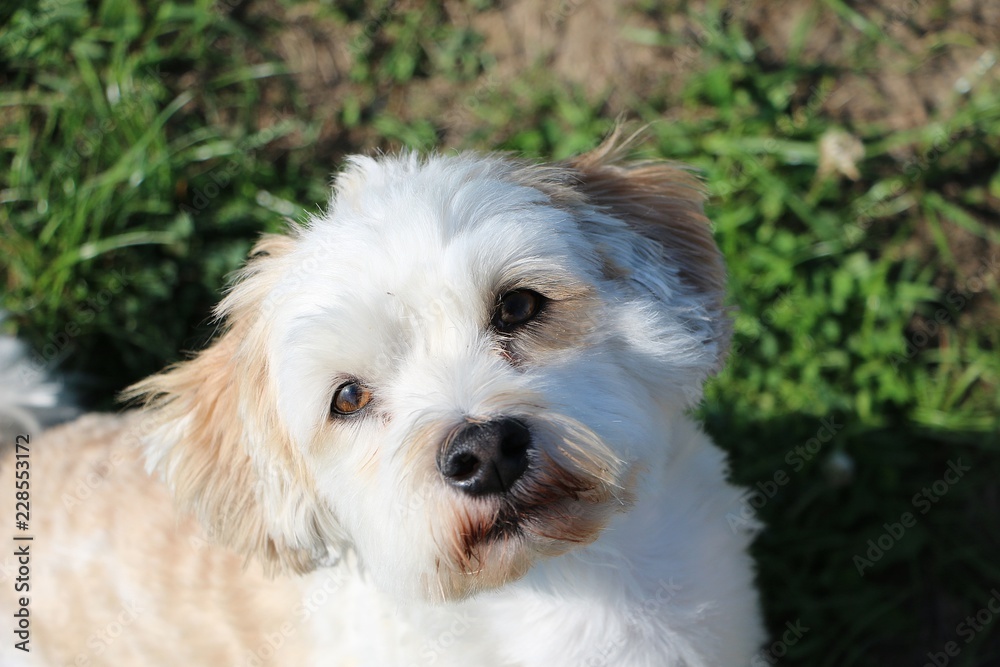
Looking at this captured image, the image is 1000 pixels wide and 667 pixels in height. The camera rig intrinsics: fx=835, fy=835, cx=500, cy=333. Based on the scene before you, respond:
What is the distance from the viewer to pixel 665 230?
255 centimetres

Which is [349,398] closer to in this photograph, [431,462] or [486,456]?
[431,462]

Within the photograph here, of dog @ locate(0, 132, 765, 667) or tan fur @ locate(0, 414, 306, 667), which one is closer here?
dog @ locate(0, 132, 765, 667)

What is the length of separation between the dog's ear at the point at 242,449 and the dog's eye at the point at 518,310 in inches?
27.1

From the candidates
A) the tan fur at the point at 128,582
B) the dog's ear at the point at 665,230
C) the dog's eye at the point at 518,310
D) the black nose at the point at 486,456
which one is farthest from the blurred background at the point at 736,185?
the black nose at the point at 486,456

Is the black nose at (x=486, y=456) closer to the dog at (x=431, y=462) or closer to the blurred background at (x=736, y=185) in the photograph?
the dog at (x=431, y=462)

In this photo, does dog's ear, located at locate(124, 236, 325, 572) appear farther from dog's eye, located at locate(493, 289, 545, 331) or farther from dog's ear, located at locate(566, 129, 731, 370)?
dog's ear, located at locate(566, 129, 731, 370)

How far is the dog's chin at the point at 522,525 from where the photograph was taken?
1.98 meters

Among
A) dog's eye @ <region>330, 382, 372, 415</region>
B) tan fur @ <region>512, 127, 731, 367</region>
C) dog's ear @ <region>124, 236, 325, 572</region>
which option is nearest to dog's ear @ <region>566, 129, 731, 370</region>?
tan fur @ <region>512, 127, 731, 367</region>

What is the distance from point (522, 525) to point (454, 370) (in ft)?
1.38

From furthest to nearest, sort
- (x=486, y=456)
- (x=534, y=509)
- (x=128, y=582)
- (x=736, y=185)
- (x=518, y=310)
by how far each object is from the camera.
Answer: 1. (x=736, y=185)
2. (x=128, y=582)
3. (x=518, y=310)
4. (x=534, y=509)
5. (x=486, y=456)

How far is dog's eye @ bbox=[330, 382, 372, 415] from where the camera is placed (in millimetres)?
2264

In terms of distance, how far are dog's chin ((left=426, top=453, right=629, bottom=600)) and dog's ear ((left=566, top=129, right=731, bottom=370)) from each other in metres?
0.62

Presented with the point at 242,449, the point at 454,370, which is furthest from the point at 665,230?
the point at 242,449

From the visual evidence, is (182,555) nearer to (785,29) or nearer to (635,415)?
(635,415)
